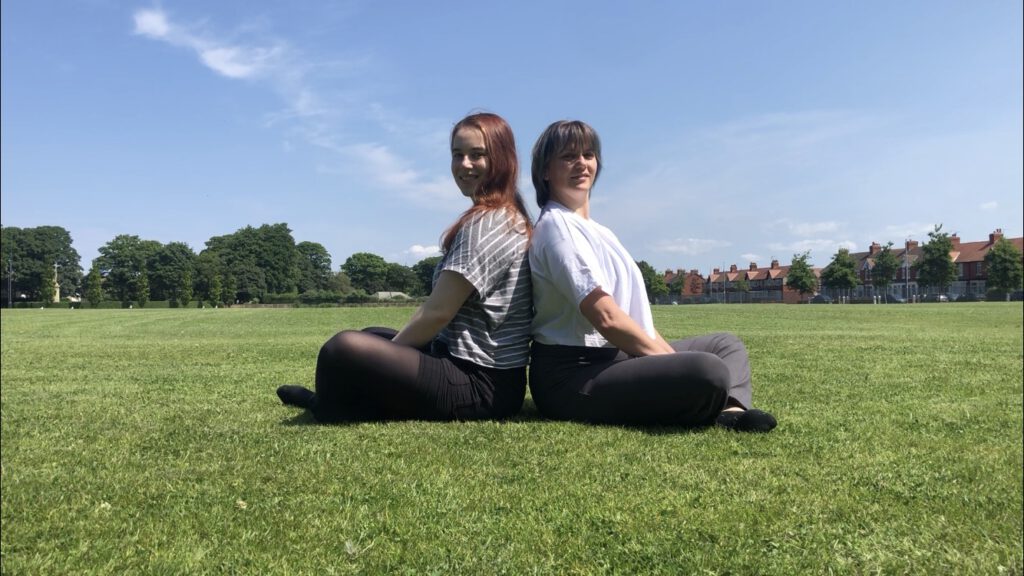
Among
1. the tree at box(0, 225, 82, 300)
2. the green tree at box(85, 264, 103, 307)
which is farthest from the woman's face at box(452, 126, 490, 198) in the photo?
the green tree at box(85, 264, 103, 307)

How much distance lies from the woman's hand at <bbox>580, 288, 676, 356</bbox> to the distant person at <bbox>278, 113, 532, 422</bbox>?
18.0 inches

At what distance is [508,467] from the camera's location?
103 inches

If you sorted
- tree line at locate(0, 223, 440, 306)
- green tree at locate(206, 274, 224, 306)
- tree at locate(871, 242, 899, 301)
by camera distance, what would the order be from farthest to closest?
tree at locate(871, 242, 899, 301)
green tree at locate(206, 274, 224, 306)
tree line at locate(0, 223, 440, 306)

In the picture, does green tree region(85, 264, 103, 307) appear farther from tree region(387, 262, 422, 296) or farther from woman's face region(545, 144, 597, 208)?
woman's face region(545, 144, 597, 208)

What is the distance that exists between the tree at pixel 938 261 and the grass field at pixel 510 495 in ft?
232

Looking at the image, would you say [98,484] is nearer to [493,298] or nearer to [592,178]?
[493,298]

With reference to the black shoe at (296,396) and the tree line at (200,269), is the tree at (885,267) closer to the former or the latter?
the tree line at (200,269)

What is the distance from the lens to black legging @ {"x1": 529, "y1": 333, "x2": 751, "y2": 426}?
10.3ft

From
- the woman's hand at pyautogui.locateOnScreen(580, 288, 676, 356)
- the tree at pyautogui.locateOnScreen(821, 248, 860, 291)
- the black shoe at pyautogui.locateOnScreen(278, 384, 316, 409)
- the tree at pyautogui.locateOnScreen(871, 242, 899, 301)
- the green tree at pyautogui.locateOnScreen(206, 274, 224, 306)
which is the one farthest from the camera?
the tree at pyautogui.locateOnScreen(821, 248, 860, 291)

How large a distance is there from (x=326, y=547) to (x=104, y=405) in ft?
12.6

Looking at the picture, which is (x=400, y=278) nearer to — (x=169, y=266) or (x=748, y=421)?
(x=169, y=266)

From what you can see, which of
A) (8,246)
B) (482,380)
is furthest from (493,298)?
(8,246)

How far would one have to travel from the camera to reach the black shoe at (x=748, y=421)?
3.31 meters

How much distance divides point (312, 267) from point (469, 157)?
68577mm
